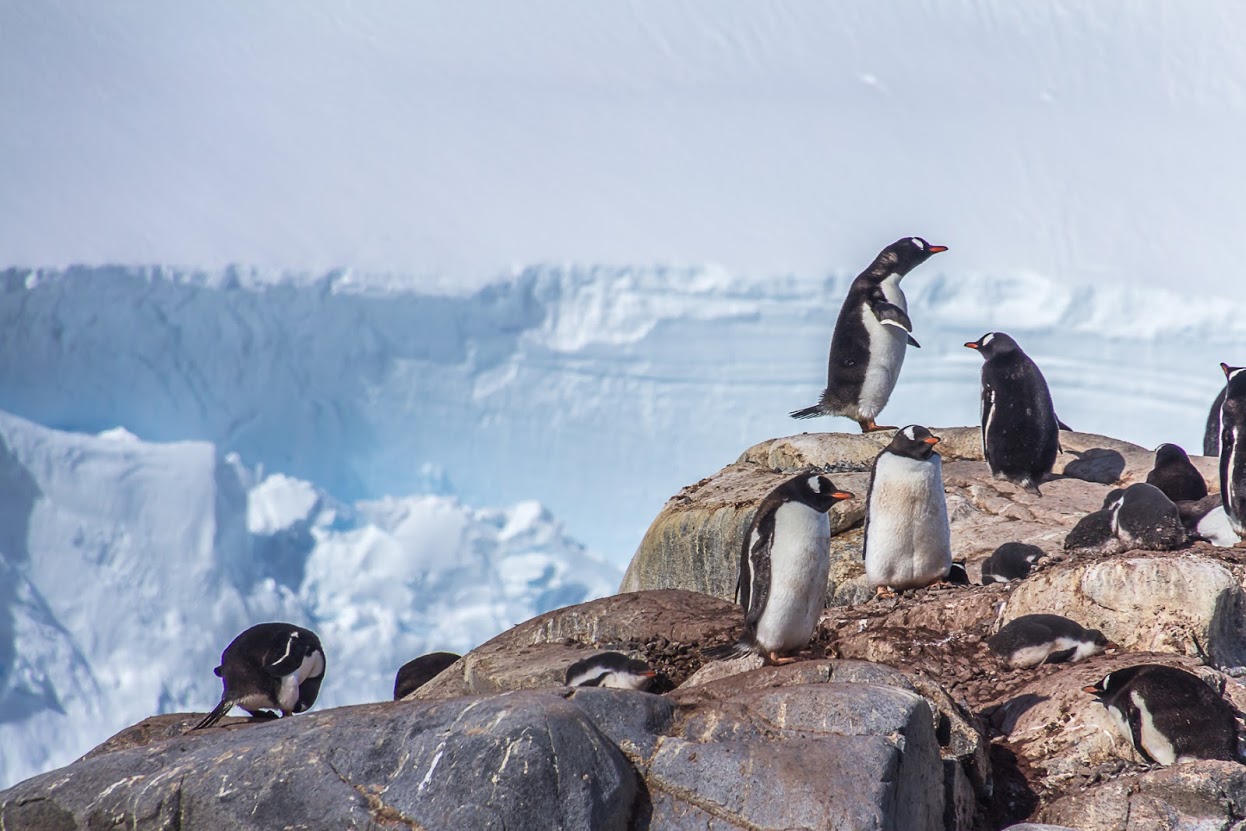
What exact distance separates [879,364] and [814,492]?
11.0 feet

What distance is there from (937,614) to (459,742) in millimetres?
2513

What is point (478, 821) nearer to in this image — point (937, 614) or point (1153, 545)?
point (937, 614)

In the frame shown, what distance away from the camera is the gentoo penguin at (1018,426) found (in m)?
7.03

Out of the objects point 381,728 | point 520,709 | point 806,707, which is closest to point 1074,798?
point 806,707

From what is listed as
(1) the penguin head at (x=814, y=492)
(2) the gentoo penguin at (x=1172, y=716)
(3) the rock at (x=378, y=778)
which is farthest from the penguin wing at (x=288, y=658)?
(2) the gentoo penguin at (x=1172, y=716)

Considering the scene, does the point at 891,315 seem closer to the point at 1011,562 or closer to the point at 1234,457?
the point at 1011,562

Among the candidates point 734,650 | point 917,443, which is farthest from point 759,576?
point 917,443

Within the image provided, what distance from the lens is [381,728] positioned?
338 centimetres

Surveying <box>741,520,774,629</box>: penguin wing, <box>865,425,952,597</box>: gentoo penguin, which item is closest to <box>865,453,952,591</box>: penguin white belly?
<box>865,425,952,597</box>: gentoo penguin

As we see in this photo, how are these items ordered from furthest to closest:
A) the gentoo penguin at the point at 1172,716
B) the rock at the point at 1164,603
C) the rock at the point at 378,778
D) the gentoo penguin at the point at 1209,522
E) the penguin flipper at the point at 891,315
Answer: the penguin flipper at the point at 891,315 < the gentoo penguin at the point at 1209,522 < the rock at the point at 1164,603 < the gentoo penguin at the point at 1172,716 < the rock at the point at 378,778

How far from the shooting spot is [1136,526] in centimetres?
520

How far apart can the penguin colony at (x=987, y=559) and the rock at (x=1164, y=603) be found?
102 millimetres

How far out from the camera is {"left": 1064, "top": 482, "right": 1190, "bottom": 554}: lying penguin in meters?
5.11

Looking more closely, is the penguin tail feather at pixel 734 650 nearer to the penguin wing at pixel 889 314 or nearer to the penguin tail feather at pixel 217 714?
the penguin tail feather at pixel 217 714
